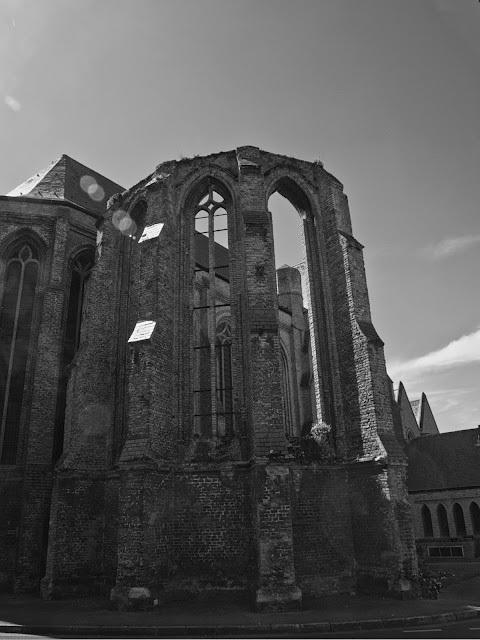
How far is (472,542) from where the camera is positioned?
2253 centimetres

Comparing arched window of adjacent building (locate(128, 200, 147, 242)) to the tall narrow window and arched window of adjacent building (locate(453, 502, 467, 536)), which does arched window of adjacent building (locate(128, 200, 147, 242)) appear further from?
arched window of adjacent building (locate(453, 502, 467, 536))

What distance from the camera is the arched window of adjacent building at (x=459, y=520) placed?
24.9 meters

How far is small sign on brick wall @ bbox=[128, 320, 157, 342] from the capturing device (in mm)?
11914

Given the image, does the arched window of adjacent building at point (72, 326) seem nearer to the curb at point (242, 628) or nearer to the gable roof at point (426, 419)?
the curb at point (242, 628)

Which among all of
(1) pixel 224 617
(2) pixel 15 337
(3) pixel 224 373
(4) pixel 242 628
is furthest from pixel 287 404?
(4) pixel 242 628

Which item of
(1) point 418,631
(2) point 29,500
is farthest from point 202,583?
(2) point 29,500

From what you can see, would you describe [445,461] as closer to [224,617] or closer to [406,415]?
[406,415]

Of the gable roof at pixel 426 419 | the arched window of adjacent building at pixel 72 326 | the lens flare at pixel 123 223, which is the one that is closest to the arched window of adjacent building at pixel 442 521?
the gable roof at pixel 426 419

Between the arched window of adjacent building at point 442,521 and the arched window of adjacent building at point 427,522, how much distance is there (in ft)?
1.65

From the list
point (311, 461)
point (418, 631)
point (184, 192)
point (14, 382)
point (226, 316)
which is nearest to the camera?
point (418, 631)

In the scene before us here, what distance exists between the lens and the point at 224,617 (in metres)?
9.23

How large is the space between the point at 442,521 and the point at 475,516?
1.71 meters

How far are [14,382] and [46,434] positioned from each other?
2.22m

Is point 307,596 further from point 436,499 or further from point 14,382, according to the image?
point 436,499
